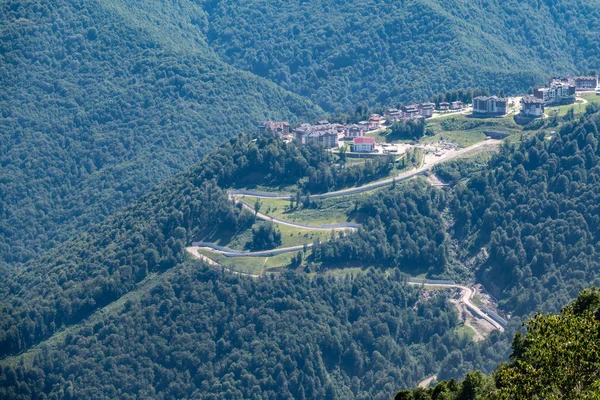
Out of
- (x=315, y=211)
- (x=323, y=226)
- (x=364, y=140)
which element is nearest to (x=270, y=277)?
(x=323, y=226)

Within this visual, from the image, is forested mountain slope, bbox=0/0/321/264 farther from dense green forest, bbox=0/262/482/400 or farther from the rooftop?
dense green forest, bbox=0/262/482/400

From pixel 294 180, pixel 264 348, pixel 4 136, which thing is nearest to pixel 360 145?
pixel 294 180

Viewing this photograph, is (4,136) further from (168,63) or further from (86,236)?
(86,236)

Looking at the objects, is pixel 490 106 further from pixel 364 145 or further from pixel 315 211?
pixel 315 211

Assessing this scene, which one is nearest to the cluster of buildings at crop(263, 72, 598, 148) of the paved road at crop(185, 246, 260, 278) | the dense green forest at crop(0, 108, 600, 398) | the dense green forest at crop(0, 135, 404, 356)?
the dense green forest at crop(0, 135, 404, 356)

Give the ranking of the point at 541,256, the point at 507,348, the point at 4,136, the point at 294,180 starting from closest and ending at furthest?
the point at 507,348 → the point at 541,256 → the point at 294,180 → the point at 4,136
